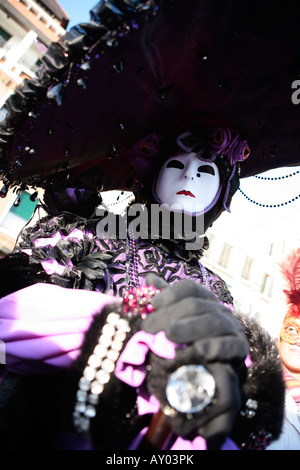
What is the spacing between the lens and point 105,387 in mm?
562

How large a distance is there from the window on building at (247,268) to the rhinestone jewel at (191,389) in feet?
46.6

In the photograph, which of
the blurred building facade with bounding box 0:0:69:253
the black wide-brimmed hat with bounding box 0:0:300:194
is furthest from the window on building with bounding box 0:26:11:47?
the black wide-brimmed hat with bounding box 0:0:300:194

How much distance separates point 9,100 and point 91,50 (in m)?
0.33

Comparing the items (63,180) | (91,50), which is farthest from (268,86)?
(63,180)

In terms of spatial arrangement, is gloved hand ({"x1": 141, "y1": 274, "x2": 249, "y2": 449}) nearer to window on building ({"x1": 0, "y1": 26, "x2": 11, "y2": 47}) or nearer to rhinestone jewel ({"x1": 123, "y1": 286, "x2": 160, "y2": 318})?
rhinestone jewel ({"x1": 123, "y1": 286, "x2": 160, "y2": 318})

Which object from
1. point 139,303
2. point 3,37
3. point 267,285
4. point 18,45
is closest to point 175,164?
point 139,303

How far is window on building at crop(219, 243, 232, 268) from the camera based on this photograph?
1343 centimetres

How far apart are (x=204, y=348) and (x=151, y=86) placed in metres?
0.95

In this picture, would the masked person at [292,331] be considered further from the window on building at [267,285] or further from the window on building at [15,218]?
the window on building at [267,285]

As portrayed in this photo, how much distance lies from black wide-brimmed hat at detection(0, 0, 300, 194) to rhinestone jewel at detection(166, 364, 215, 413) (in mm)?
736

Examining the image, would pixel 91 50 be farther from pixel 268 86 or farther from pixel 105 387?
pixel 105 387

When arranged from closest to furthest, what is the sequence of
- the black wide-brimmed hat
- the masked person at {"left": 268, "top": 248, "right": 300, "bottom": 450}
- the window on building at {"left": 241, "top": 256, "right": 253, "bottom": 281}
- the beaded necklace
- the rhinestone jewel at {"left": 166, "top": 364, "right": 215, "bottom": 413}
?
the rhinestone jewel at {"left": 166, "top": 364, "right": 215, "bottom": 413}, the black wide-brimmed hat, the beaded necklace, the masked person at {"left": 268, "top": 248, "right": 300, "bottom": 450}, the window on building at {"left": 241, "top": 256, "right": 253, "bottom": 281}

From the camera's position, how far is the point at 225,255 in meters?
13.5

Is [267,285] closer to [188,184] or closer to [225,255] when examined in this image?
Answer: [225,255]
